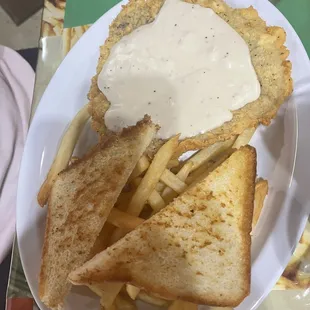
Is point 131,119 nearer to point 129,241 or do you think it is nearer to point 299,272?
point 129,241

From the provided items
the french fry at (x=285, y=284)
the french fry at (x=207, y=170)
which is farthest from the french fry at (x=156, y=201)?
the french fry at (x=285, y=284)

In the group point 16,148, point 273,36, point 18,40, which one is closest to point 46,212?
point 16,148

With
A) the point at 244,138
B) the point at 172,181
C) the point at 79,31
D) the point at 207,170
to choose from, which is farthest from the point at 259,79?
the point at 79,31

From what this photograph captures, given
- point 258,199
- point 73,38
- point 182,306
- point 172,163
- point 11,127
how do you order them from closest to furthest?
1. point 182,306
2. point 258,199
3. point 172,163
4. point 73,38
5. point 11,127

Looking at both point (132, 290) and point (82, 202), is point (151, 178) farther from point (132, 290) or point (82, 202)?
point (132, 290)

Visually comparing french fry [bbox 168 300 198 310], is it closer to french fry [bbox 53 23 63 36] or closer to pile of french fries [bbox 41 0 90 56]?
pile of french fries [bbox 41 0 90 56]

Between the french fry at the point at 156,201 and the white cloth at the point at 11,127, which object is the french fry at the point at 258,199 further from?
the white cloth at the point at 11,127
